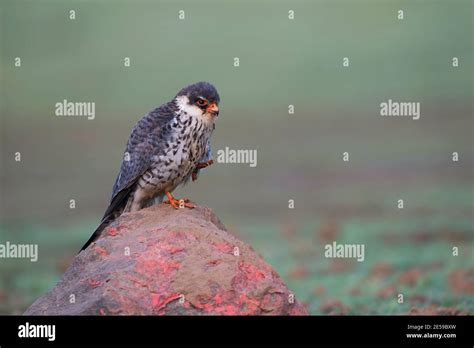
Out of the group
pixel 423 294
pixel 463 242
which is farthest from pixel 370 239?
pixel 423 294

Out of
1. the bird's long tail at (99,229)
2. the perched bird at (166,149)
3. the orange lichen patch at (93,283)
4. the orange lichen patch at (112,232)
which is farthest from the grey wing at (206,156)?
the orange lichen patch at (93,283)

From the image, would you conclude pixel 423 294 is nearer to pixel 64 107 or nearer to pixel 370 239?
pixel 370 239

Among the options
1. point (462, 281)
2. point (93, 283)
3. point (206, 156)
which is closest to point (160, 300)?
point (93, 283)

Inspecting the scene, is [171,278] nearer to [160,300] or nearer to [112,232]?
[160,300]

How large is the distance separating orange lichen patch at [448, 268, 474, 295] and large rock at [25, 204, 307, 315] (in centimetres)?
413

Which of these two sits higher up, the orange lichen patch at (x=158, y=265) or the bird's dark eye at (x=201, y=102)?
the bird's dark eye at (x=201, y=102)

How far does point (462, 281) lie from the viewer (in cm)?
998

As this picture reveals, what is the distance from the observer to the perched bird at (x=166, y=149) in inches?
270

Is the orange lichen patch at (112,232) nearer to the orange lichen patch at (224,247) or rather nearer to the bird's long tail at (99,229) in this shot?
the bird's long tail at (99,229)

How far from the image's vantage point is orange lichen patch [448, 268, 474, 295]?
9.48m

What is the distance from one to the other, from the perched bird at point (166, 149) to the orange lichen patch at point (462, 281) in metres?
3.84
